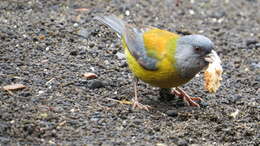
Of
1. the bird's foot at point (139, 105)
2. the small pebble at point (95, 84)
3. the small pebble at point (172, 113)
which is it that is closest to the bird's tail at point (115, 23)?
the small pebble at point (95, 84)

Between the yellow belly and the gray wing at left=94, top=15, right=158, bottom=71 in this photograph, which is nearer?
the yellow belly

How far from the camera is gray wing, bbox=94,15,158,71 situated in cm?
634

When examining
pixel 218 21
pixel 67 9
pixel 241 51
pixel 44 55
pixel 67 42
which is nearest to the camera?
pixel 44 55

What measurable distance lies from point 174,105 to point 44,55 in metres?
1.95

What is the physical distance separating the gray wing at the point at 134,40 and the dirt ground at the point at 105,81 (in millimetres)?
551

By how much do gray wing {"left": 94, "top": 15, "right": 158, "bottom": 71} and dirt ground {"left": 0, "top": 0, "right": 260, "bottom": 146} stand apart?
→ 55 cm

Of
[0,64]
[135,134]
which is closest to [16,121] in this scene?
[135,134]

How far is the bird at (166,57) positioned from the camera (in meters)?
6.23

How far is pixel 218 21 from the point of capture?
10.0 metres

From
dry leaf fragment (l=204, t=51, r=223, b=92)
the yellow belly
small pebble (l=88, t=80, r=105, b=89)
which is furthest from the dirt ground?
the yellow belly

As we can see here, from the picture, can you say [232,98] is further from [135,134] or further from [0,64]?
[0,64]

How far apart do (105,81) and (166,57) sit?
3.54ft

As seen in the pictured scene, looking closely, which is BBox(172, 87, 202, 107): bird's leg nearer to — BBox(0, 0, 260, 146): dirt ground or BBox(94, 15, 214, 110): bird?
BBox(0, 0, 260, 146): dirt ground

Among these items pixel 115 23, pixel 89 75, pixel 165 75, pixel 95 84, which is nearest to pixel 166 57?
pixel 165 75
